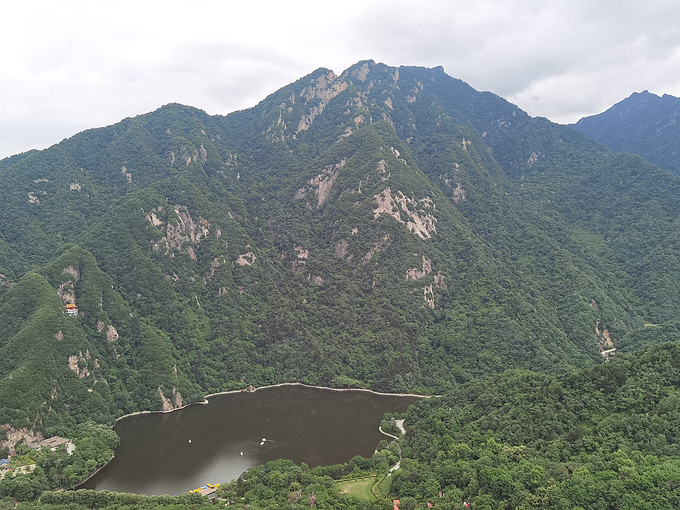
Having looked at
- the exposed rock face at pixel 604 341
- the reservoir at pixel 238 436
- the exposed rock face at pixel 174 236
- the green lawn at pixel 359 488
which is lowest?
the reservoir at pixel 238 436

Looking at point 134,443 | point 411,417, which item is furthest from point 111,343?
point 411,417

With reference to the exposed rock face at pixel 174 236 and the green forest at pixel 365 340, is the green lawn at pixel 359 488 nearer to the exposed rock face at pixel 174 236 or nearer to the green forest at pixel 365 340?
the green forest at pixel 365 340

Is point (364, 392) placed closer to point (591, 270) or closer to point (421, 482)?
point (421, 482)

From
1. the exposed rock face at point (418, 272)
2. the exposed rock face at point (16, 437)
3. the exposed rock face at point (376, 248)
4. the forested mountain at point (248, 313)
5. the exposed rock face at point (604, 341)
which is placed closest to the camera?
the exposed rock face at point (16, 437)

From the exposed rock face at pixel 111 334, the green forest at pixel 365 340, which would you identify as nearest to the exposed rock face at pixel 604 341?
the green forest at pixel 365 340

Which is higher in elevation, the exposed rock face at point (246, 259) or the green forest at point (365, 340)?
the exposed rock face at point (246, 259)

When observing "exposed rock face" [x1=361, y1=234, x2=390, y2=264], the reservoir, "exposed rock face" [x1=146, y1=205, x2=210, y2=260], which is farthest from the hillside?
"exposed rock face" [x1=146, y1=205, x2=210, y2=260]

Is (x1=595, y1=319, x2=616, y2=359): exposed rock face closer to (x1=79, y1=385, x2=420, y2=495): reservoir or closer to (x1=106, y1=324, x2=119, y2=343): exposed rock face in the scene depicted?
(x1=79, y1=385, x2=420, y2=495): reservoir
